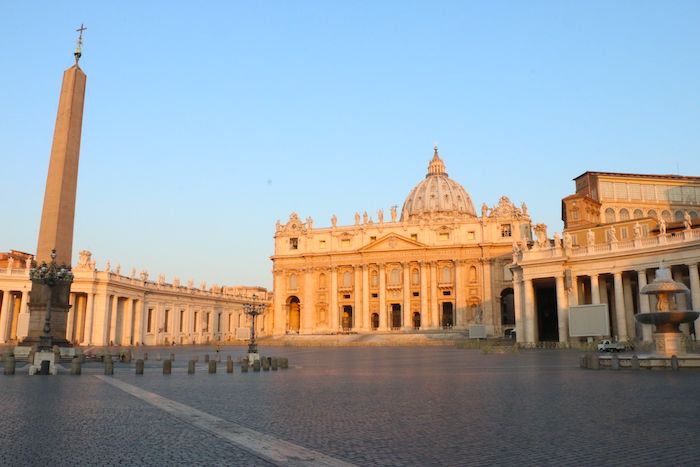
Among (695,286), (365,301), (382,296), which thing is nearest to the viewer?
(695,286)

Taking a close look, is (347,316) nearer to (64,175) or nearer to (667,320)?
(64,175)

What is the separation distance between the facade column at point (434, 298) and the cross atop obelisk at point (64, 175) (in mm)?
62619

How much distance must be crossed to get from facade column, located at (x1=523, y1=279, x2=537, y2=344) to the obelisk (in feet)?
109

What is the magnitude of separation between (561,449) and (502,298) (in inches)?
3198

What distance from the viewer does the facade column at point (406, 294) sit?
276 feet

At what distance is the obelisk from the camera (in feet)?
85.5

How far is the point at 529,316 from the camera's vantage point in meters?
46.4

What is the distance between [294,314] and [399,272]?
21.1 metres

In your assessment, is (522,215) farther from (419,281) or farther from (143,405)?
(143,405)

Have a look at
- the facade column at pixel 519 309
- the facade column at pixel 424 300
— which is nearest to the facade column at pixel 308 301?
the facade column at pixel 424 300

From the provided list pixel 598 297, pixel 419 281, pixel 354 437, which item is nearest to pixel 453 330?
pixel 419 281

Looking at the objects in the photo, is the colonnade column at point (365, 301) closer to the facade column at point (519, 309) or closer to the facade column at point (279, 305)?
the facade column at point (279, 305)

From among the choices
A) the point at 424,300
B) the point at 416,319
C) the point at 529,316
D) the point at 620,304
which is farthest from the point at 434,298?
the point at 620,304

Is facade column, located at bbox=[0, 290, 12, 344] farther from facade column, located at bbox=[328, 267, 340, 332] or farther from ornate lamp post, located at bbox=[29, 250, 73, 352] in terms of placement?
facade column, located at bbox=[328, 267, 340, 332]
